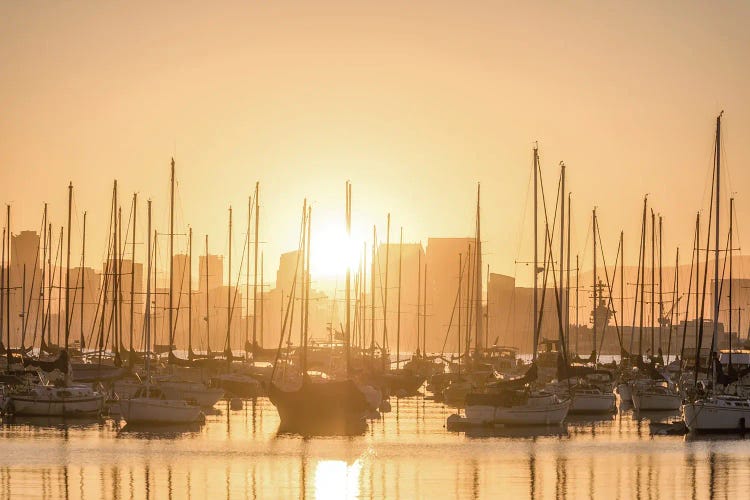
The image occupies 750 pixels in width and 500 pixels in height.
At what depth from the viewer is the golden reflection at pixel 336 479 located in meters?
43.8

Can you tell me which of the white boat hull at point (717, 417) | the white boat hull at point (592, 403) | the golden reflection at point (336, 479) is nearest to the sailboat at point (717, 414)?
the white boat hull at point (717, 417)

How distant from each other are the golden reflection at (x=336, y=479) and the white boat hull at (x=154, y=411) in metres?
15.2

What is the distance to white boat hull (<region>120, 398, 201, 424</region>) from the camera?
6538 cm

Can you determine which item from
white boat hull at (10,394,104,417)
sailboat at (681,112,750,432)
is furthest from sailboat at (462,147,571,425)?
white boat hull at (10,394,104,417)

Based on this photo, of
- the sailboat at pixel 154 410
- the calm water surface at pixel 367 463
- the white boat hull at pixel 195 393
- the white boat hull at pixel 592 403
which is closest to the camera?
the calm water surface at pixel 367 463

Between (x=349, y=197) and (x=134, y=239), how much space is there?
18.1 meters

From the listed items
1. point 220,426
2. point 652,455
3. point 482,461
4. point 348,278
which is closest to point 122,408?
point 220,426

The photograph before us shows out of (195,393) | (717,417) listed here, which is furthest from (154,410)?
(717,417)

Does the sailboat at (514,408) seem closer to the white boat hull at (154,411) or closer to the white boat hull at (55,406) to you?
the white boat hull at (154,411)

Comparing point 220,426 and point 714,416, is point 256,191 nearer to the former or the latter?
point 220,426

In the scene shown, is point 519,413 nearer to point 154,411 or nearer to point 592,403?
point 592,403

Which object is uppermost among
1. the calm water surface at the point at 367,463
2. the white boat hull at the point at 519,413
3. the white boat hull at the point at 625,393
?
the white boat hull at the point at 519,413

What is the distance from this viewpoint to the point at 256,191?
93.4m

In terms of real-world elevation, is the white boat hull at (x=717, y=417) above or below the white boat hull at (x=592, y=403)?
above
